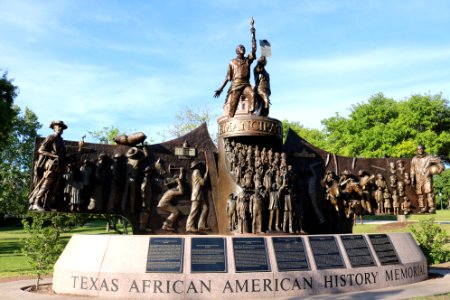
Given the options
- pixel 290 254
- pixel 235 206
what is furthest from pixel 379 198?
pixel 290 254

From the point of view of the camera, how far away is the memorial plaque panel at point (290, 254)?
9891 millimetres

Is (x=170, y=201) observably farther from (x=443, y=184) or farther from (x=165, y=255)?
(x=443, y=184)

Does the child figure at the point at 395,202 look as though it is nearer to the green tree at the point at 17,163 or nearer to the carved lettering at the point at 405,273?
the carved lettering at the point at 405,273

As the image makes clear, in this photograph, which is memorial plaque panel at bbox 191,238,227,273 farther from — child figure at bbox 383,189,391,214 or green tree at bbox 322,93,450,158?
green tree at bbox 322,93,450,158

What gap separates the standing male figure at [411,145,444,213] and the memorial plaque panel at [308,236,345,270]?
24.2 feet

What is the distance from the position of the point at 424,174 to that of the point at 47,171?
14057 mm

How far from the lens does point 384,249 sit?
452 inches

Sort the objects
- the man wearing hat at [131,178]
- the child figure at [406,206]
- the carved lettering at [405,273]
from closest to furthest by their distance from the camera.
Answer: the carved lettering at [405,273]
the man wearing hat at [131,178]
the child figure at [406,206]

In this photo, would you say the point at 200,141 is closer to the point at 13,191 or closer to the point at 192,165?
the point at 192,165

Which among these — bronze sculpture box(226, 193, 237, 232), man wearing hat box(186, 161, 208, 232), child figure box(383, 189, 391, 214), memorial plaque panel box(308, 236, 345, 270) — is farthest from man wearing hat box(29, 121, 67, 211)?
child figure box(383, 189, 391, 214)

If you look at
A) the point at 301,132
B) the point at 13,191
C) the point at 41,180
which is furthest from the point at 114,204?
the point at 301,132

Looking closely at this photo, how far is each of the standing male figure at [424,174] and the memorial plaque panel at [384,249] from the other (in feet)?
18.4

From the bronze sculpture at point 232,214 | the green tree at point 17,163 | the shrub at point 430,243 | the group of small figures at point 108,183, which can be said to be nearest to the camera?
the group of small figures at point 108,183

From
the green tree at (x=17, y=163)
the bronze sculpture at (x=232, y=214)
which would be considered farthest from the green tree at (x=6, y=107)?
the bronze sculpture at (x=232, y=214)
